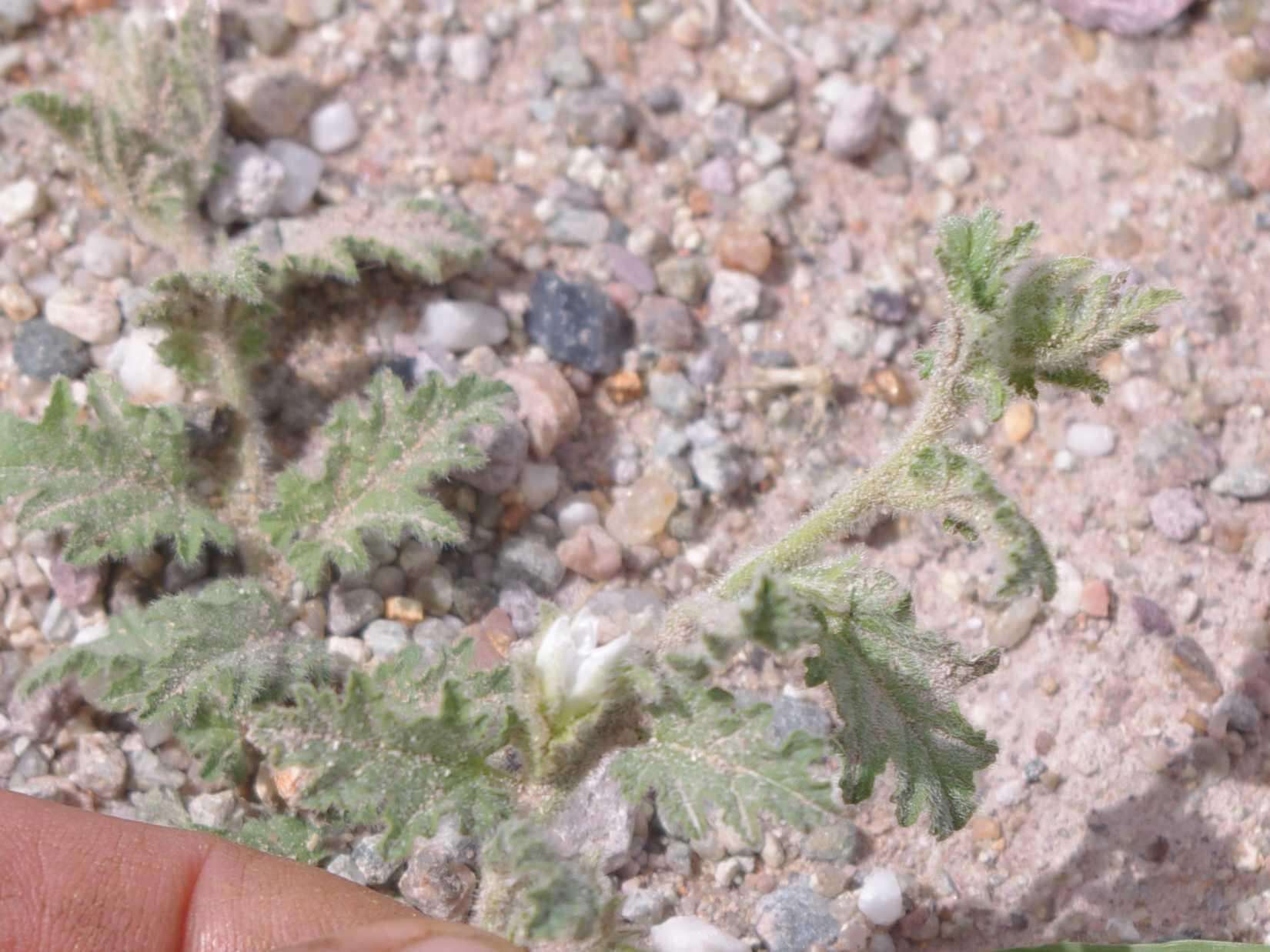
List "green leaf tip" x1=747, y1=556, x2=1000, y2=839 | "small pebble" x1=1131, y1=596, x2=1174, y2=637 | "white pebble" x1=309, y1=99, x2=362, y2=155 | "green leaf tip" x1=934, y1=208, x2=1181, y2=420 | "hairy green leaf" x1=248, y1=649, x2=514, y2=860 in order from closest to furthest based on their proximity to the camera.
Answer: "hairy green leaf" x1=248, y1=649, x2=514, y2=860
"green leaf tip" x1=934, y1=208, x2=1181, y2=420
"green leaf tip" x1=747, y1=556, x2=1000, y2=839
"small pebble" x1=1131, y1=596, x2=1174, y2=637
"white pebble" x1=309, y1=99, x2=362, y2=155

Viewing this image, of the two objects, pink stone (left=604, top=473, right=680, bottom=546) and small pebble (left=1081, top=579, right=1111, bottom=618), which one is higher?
pink stone (left=604, top=473, right=680, bottom=546)

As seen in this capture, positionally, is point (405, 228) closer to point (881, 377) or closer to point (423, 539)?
point (423, 539)

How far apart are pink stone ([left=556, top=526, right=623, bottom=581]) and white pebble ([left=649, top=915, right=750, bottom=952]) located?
1099mm

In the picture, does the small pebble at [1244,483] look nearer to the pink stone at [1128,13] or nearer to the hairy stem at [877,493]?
the hairy stem at [877,493]

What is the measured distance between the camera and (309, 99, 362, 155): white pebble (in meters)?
4.55

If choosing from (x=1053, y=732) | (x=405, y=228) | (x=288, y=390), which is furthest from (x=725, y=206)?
(x=1053, y=732)

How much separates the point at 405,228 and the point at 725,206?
121cm

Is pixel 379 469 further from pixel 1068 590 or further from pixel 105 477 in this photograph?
pixel 1068 590

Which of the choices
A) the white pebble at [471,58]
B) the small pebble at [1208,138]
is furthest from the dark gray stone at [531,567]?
the small pebble at [1208,138]

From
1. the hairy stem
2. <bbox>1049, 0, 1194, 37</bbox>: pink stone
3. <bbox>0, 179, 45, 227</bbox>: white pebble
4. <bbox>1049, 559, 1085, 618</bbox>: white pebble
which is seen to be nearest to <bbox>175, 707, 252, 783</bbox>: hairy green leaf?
the hairy stem

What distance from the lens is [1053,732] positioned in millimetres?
3758

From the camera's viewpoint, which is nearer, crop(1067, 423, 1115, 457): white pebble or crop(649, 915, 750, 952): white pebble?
crop(649, 915, 750, 952): white pebble

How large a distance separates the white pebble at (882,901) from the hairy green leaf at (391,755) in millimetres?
1189

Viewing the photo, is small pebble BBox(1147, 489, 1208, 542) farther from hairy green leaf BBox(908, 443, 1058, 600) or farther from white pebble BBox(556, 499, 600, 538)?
white pebble BBox(556, 499, 600, 538)
